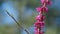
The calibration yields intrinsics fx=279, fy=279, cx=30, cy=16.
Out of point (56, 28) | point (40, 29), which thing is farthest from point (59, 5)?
point (40, 29)

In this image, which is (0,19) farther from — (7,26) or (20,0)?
(20,0)

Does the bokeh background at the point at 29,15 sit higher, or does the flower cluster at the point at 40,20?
the flower cluster at the point at 40,20

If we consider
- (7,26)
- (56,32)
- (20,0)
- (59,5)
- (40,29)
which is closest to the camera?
(40,29)

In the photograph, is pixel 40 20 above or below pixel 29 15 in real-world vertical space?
above

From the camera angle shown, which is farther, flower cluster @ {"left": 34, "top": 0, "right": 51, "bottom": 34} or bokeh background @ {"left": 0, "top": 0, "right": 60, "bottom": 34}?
bokeh background @ {"left": 0, "top": 0, "right": 60, "bottom": 34}

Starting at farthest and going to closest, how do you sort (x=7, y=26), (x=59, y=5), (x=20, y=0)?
(x=20, y=0) < (x=59, y=5) < (x=7, y=26)

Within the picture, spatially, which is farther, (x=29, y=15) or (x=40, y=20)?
(x=29, y=15)

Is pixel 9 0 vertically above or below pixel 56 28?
above

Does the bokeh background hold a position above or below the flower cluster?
below

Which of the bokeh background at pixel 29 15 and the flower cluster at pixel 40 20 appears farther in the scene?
the bokeh background at pixel 29 15

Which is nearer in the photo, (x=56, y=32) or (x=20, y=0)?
(x=56, y=32)
